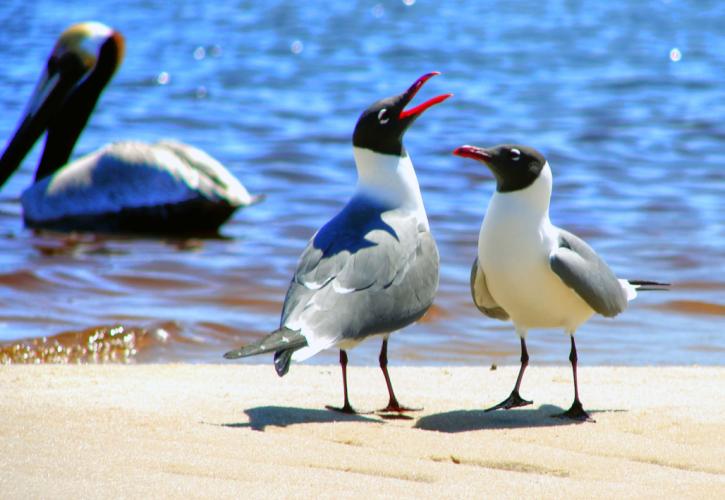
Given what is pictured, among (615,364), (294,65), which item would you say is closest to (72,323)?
(615,364)

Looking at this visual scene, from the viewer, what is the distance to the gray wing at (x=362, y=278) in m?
4.45

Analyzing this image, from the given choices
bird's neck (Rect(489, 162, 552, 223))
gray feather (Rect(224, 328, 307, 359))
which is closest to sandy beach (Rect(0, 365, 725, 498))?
gray feather (Rect(224, 328, 307, 359))

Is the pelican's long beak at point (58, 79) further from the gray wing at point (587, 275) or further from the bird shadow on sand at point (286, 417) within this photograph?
the gray wing at point (587, 275)

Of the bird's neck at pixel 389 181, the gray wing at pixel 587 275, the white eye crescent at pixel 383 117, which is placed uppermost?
the white eye crescent at pixel 383 117

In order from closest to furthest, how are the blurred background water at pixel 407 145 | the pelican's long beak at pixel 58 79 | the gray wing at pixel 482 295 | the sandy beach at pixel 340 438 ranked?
1. the sandy beach at pixel 340 438
2. the gray wing at pixel 482 295
3. the blurred background water at pixel 407 145
4. the pelican's long beak at pixel 58 79

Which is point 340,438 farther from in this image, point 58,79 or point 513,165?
point 58,79

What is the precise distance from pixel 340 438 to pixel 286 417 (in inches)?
15.1

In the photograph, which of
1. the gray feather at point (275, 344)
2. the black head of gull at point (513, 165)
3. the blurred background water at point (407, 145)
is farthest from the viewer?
the blurred background water at point (407, 145)

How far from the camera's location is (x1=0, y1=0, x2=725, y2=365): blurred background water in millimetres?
7602

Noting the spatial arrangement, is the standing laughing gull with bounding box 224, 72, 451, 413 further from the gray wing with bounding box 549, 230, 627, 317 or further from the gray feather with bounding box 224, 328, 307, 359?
the gray wing with bounding box 549, 230, 627, 317

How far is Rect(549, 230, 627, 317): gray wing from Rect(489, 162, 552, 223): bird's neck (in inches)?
5.8

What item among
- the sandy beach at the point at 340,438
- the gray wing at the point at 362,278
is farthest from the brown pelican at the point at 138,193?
the gray wing at the point at 362,278

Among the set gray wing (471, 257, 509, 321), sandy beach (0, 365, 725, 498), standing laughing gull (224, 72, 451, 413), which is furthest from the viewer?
gray wing (471, 257, 509, 321)

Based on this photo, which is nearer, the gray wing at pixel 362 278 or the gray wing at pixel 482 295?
the gray wing at pixel 362 278
